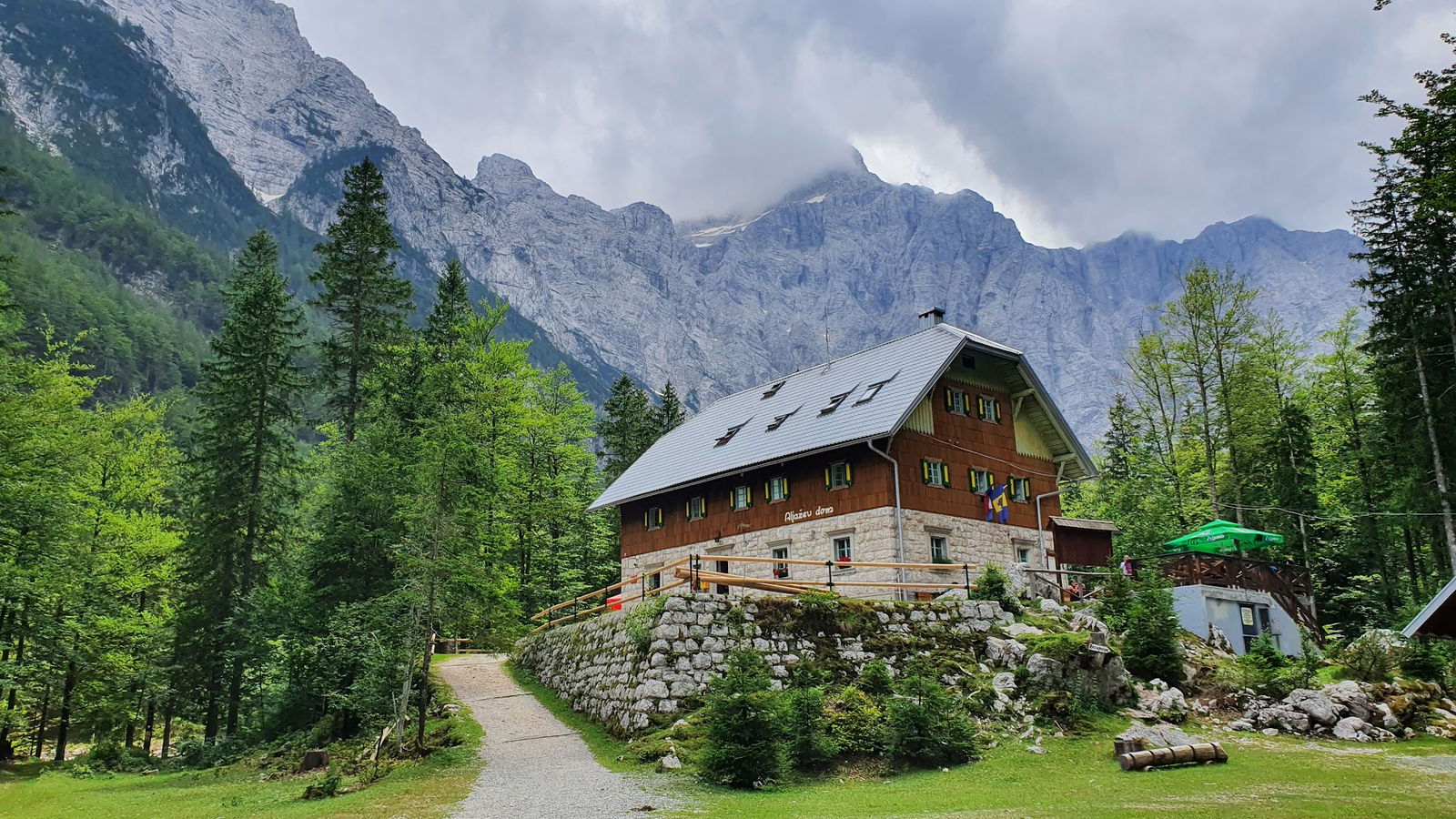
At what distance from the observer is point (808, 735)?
17984mm

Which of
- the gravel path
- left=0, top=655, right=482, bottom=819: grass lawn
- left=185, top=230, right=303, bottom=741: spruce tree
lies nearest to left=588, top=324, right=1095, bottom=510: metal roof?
the gravel path

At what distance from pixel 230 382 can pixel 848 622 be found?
22554 mm

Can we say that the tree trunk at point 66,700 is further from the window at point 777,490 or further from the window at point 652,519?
the window at point 777,490

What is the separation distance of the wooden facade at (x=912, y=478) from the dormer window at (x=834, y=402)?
212 centimetres

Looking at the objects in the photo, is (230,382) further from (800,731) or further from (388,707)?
(800,731)

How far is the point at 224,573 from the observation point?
1193 inches

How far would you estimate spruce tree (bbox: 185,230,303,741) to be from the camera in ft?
97.3

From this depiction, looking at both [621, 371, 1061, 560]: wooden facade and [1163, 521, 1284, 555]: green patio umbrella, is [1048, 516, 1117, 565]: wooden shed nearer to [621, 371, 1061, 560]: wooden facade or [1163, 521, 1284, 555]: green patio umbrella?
[621, 371, 1061, 560]: wooden facade

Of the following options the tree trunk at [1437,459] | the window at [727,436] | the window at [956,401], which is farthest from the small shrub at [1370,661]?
the window at [727,436]

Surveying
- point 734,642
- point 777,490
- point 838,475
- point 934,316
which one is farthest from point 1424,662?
point 934,316

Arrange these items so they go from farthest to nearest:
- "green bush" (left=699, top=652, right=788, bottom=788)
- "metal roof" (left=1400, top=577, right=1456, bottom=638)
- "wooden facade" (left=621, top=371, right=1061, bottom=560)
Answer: "wooden facade" (left=621, top=371, right=1061, bottom=560)
"green bush" (left=699, top=652, right=788, bottom=788)
"metal roof" (left=1400, top=577, right=1456, bottom=638)

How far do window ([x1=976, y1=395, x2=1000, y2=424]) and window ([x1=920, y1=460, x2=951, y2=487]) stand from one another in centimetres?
313

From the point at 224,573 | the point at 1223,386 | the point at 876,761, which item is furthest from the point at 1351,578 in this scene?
the point at 224,573

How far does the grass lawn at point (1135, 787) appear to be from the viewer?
13141mm
